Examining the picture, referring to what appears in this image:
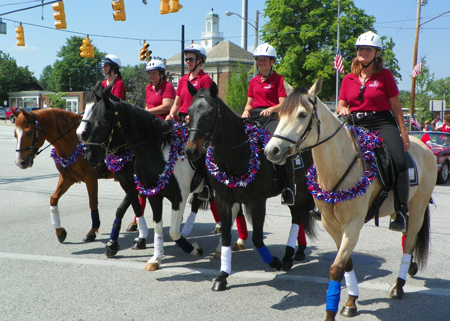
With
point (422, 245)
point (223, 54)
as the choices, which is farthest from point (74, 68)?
point (422, 245)

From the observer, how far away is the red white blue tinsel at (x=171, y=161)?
18.4ft

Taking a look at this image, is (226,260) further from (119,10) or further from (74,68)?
(74,68)

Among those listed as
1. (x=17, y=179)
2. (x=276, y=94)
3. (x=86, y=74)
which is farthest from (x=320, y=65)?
(x=86, y=74)

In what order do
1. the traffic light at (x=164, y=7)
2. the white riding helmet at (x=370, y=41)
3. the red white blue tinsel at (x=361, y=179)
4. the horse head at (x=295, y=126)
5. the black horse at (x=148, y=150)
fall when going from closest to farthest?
1. the horse head at (x=295, y=126)
2. the red white blue tinsel at (x=361, y=179)
3. the white riding helmet at (x=370, y=41)
4. the black horse at (x=148, y=150)
5. the traffic light at (x=164, y=7)

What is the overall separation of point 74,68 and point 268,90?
86.0 metres

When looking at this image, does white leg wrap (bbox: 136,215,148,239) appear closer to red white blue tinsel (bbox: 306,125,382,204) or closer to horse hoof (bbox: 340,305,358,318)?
red white blue tinsel (bbox: 306,125,382,204)

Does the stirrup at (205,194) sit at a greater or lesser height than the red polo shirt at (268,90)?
lesser

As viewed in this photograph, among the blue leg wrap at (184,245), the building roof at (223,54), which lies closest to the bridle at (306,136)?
the blue leg wrap at (184,245)

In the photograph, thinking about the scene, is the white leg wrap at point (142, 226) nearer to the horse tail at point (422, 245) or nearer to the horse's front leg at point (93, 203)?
the horse's front leg at point (93, 203)

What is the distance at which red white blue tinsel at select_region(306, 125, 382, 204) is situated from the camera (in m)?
4.03

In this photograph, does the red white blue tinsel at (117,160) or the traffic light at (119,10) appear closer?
the red white blue tinsel at (117,160)

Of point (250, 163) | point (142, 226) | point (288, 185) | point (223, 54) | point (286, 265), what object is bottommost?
point (286, 265)

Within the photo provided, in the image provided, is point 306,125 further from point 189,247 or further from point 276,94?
point 189,247

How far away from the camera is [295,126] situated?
145 inches
